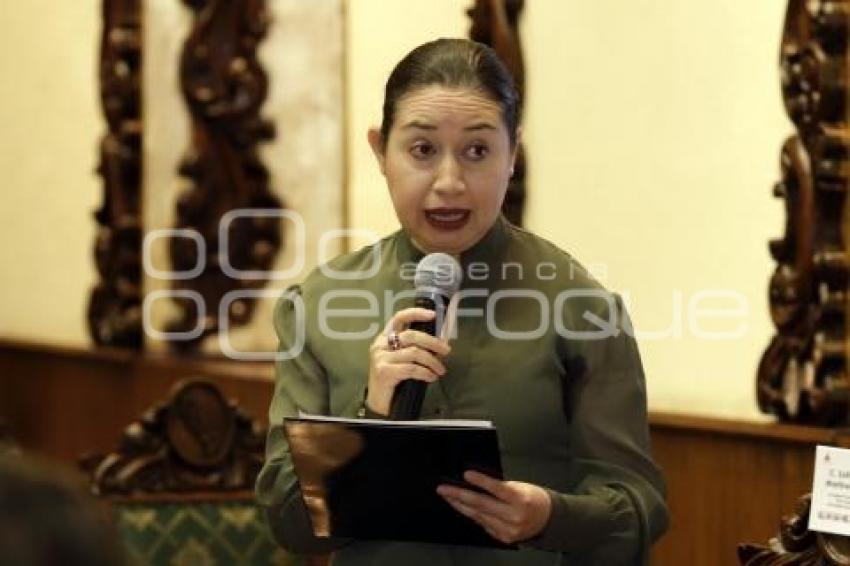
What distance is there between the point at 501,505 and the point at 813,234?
1324 mm

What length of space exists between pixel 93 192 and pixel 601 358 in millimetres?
4205

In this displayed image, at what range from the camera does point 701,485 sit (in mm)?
3201

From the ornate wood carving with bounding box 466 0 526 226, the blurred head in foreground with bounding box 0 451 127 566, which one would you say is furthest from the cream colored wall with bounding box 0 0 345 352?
the blurred head in foreground with bounding box 0 451 127 566

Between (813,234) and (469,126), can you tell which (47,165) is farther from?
(469,126)

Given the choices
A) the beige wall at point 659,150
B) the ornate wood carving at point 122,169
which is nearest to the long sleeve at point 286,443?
the beige wall at point 659,150

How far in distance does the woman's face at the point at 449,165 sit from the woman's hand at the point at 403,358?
0.44ft

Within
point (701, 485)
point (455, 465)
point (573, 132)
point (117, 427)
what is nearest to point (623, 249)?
point (573, 132)

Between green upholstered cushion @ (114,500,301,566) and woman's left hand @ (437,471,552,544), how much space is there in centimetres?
118

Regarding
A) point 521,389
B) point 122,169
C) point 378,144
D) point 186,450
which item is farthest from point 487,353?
point 122,169

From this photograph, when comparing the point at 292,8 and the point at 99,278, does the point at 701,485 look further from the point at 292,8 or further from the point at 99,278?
the point at 99,278

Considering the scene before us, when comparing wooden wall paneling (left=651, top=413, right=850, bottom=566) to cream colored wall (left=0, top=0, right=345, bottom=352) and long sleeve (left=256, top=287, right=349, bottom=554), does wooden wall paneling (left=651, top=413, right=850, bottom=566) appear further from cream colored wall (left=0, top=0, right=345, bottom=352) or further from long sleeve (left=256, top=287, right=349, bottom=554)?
cream colored wall (left=0, top=0, right=345, bottom=352)

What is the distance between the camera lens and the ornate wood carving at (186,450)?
9.93ft

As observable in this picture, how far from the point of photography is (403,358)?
5.90 ft

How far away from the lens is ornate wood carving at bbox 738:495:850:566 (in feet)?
6.61
